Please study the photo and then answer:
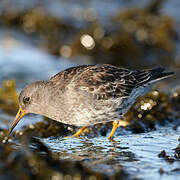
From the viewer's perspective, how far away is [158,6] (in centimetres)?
1470

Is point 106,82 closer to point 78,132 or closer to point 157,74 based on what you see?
point 78,132

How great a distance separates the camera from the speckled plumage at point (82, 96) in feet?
22.4

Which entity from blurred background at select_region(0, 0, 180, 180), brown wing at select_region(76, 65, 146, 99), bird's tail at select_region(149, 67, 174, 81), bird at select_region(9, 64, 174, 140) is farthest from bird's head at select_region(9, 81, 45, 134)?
bird's tail at select_region(149, 67, 174, 81)

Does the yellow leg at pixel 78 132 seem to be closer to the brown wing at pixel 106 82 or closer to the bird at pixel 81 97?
the bird at pixel 81 97

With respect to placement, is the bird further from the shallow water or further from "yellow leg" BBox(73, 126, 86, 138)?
the shallow water

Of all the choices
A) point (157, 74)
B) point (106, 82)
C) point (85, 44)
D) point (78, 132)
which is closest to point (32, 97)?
point (78, 132)

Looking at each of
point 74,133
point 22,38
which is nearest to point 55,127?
point 74,133

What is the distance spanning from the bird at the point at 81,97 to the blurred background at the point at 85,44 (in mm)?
643

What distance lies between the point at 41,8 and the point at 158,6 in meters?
4.72

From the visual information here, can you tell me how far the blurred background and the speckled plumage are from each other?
0.68 metres

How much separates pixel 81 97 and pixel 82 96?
0.09 feet

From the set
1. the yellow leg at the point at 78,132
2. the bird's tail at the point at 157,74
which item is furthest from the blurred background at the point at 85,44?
the bird's tail at the point at 157,74

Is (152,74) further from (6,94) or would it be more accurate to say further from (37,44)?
(37,44)

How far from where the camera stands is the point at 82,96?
6867 millimetres
